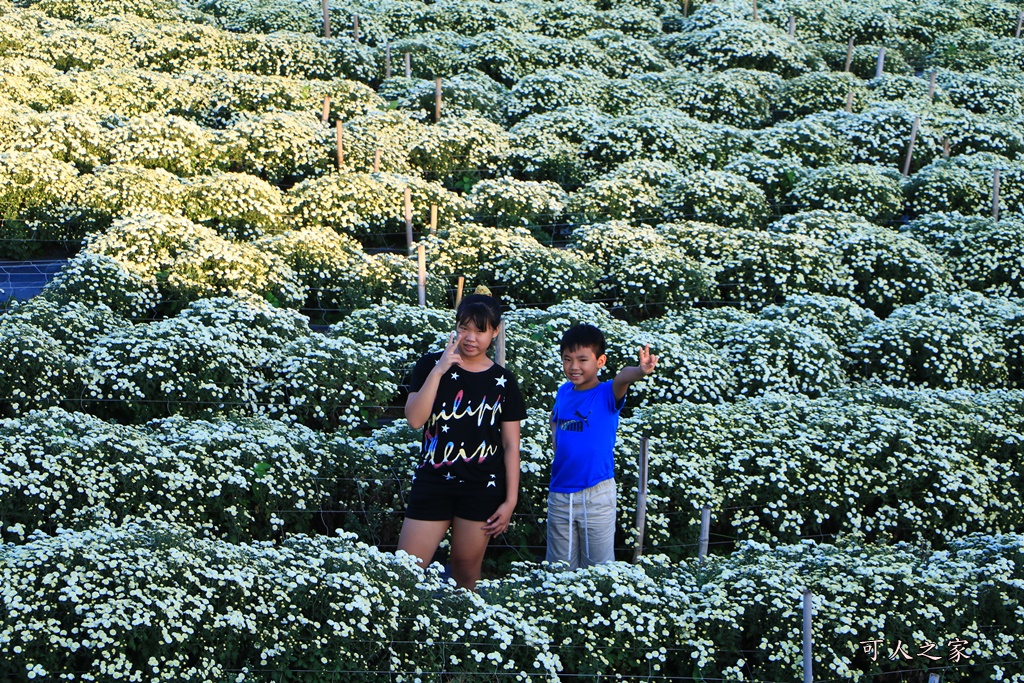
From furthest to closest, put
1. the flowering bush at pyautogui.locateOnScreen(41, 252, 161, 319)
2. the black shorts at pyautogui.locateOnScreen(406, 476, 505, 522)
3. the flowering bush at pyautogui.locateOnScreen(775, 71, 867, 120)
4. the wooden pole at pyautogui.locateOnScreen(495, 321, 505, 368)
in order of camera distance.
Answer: the flowering bush at pyautogui.locateOnScreen(775, 71, 867, 120) < the flowering bush at pyautogui.locateOnScreen(41, 252, 161, 319) < the wooden pole at pyautogui.locateOnScreen(495, 321, 505, 368) < the black shorts at pyautogui.locateOnScreen(406, 476, 505, 522)

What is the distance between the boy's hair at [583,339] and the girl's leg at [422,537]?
1146 millimetres

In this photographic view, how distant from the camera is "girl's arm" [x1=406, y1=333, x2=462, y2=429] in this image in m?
6.27

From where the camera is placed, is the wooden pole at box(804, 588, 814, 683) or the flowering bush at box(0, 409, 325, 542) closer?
the wooden pole at box(804, 588, 814, 683)

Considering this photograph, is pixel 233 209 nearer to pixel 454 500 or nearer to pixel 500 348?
pixel 500 348

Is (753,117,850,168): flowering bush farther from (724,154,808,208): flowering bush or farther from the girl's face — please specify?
the girl's face

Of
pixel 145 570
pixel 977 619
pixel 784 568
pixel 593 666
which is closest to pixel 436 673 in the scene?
pixel 593 666

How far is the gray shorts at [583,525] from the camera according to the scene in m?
6.73

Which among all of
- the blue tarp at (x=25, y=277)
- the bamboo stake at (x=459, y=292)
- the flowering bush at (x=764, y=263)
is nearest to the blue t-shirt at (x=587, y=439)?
the bamboo stake at (x=459, y=292)

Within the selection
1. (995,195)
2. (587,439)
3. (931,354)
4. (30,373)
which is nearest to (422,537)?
(587,439)

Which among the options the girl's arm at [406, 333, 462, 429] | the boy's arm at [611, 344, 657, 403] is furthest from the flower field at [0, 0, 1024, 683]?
the boy's arm at [611, 344, 657, 403]

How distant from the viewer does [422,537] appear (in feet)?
21.4

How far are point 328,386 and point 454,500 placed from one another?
3.15 metres

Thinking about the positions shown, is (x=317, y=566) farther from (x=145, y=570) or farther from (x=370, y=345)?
(x=370, y=345)

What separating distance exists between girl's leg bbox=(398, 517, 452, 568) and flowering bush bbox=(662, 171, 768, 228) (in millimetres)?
8467
